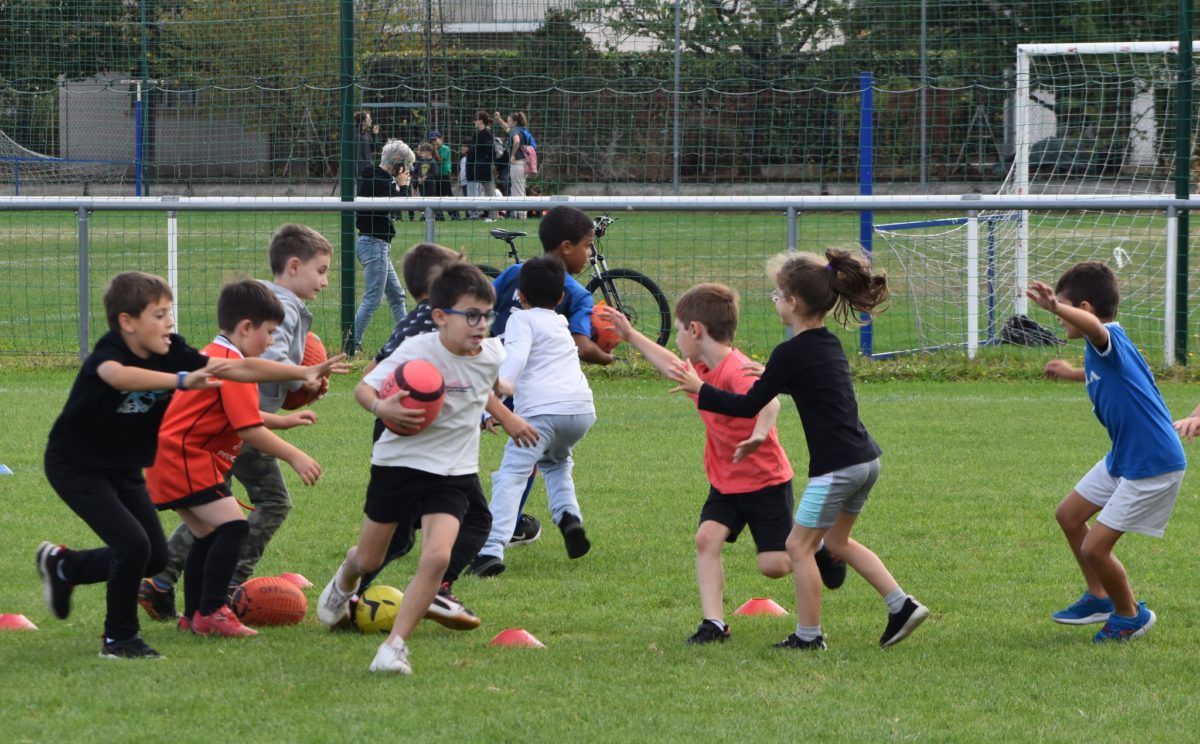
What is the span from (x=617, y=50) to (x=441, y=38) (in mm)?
1913

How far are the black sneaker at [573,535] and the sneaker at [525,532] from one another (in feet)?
1.61

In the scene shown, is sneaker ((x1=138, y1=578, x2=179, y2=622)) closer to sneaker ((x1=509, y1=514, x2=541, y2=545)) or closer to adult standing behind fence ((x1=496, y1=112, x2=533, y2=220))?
sneaker ((x1=509, y1=514, x2=541, y2=545))

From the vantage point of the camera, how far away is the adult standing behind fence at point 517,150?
48.7ft

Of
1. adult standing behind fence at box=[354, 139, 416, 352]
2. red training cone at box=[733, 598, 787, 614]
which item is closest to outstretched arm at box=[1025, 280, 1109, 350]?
red training cone at box=[733, 598, 787, 614]

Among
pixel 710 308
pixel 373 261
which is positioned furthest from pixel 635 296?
pixel 710 308

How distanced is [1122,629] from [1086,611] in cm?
18

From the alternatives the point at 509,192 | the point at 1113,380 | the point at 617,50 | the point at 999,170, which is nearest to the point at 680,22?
the point at 617,50

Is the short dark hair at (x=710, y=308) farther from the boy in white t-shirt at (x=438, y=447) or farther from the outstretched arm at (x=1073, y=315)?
the outstretched arm at (x=1073, y=315)

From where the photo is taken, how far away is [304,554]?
6.65 metres

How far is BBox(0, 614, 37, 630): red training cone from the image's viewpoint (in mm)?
5363

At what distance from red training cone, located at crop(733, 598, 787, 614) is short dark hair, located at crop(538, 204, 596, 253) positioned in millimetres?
1870

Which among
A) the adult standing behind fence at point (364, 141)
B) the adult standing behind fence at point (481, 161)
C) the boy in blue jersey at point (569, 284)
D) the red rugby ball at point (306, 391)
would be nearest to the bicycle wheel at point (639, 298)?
the adult standing behind fence at point (481, 161)

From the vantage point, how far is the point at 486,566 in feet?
20.8

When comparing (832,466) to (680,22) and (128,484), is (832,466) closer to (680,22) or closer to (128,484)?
(128,484)
